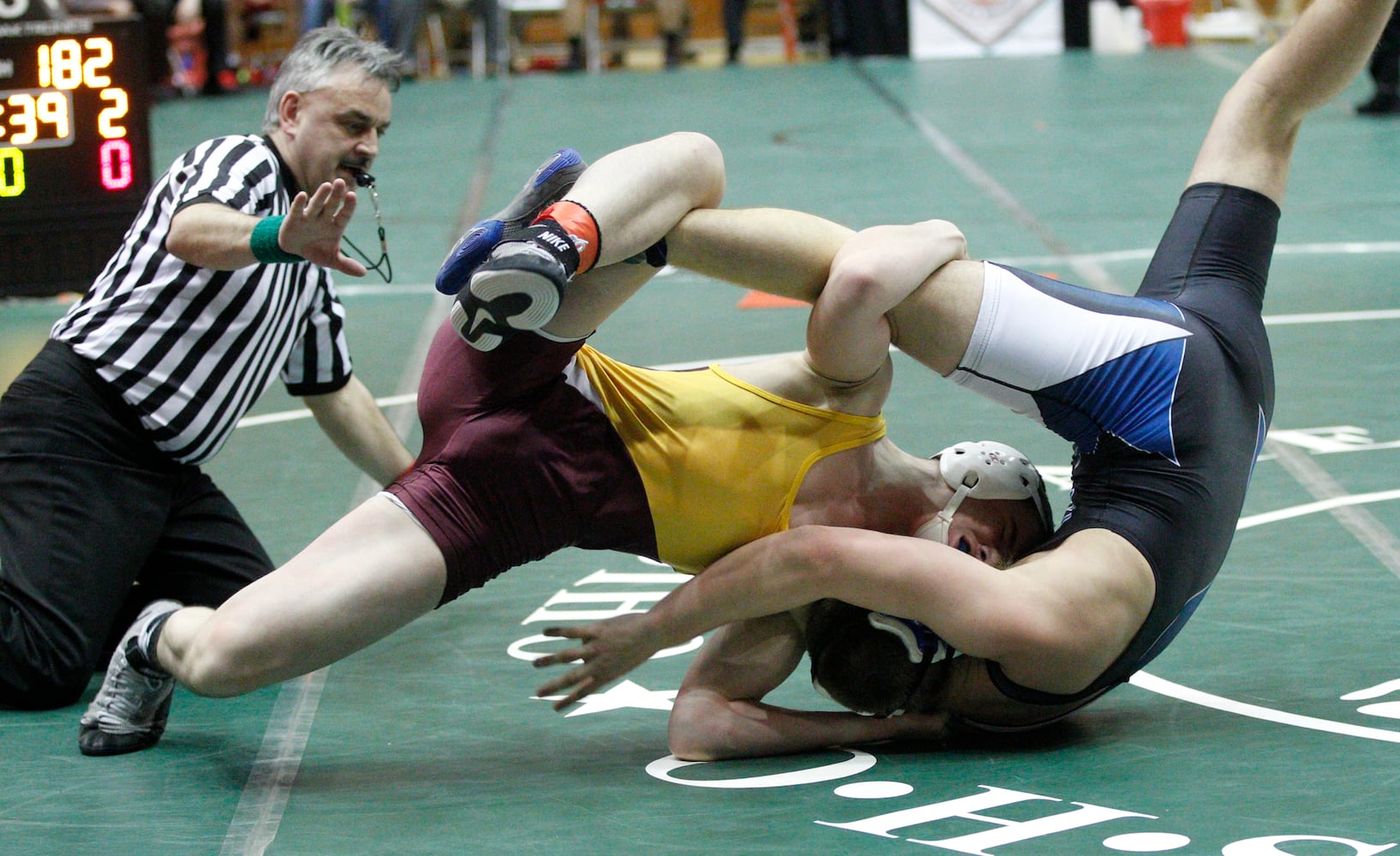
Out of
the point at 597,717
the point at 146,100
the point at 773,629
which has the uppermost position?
the point at 146,100

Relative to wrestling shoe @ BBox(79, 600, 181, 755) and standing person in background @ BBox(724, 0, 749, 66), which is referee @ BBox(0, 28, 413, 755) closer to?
wrestling shoe @ BBox(79, 600, 181, 755)

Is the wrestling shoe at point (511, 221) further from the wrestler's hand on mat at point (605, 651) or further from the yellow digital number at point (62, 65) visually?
the yellow digital number at point (62, 65)

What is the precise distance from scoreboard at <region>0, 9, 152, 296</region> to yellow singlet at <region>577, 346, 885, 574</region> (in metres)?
3.38

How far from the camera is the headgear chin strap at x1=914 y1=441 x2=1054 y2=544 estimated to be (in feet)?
10.0

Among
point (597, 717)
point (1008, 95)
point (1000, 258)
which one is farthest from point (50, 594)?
point (1008, 95)

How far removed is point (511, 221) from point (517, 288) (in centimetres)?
34

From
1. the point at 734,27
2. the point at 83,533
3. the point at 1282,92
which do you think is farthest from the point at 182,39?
the point at 1282,92

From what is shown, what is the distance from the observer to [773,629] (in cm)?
307

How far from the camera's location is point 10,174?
5824 mm

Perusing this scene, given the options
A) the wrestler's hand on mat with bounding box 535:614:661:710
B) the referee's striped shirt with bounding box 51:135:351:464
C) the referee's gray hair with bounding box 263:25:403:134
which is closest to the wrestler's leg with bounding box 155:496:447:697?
the wrestler's hand on mat with bounding box 535:614:661:710

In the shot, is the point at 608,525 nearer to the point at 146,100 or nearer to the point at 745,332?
the point at 745,332

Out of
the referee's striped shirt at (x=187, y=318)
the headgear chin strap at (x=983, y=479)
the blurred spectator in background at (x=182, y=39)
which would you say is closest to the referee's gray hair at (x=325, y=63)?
the referee's striped shirt at (x=187, y=318)

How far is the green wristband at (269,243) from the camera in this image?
3.19 metres

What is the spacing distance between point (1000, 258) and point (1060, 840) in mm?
4754
